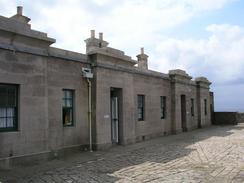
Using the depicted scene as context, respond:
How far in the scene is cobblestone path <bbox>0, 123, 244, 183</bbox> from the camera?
27.3 ft

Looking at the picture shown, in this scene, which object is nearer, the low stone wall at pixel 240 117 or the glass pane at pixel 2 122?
the glass pane at pixel 2 122

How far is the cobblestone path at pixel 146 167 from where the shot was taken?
8308mm

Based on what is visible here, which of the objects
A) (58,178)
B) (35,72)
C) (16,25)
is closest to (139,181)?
(58,178)

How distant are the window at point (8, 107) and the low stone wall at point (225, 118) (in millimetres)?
25032

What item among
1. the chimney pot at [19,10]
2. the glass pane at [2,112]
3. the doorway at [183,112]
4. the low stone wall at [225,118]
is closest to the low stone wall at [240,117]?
the low stone wall at [225,118]

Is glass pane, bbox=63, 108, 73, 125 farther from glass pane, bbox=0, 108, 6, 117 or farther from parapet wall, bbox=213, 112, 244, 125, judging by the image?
parapet wall, bbox=213, 112, 244, 125

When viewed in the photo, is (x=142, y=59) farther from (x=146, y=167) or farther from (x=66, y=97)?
(x=146, y=167)

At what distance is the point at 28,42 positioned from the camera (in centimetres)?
1049

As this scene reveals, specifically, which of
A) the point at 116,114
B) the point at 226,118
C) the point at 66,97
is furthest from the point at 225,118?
the point at 66,97

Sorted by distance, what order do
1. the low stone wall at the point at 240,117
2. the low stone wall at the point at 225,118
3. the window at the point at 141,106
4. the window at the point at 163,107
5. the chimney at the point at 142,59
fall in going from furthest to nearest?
the low stone wall at the point at 240,117, the low stone wall at the point at 225,118, the chimney at the point at 142,59, the window at the point at 163,107, the window at the point at 141,106

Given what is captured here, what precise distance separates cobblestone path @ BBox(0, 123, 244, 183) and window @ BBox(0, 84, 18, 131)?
1429mm

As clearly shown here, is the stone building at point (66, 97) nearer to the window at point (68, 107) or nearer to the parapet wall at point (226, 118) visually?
the window at point (68, 107)

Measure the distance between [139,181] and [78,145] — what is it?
5197 millimetres

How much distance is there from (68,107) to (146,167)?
4329mm
